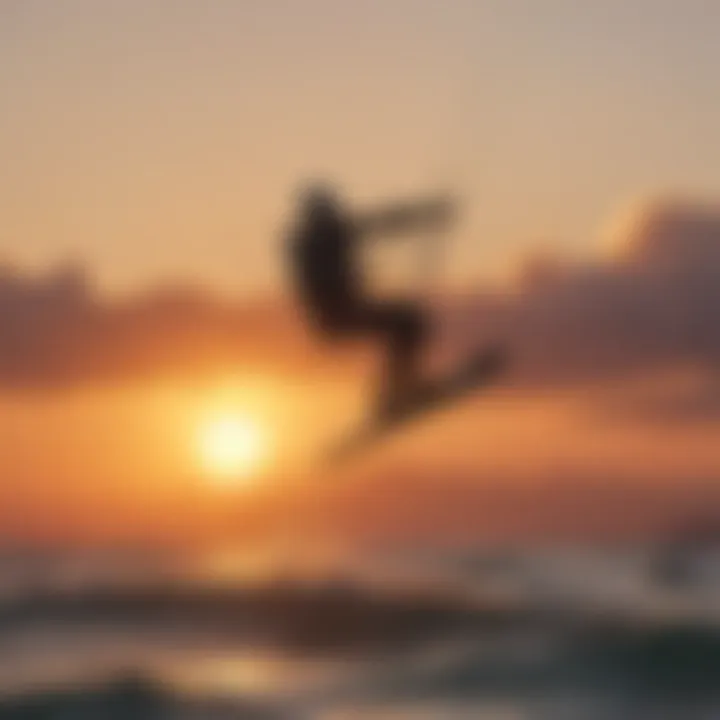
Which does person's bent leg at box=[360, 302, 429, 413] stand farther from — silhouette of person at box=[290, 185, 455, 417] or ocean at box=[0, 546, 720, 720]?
ocean at box=[0, 546, 720, 720]

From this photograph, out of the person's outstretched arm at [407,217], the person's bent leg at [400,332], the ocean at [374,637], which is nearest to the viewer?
the person's outstretched arm at [407,217]

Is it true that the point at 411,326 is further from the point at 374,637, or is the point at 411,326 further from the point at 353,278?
the point at 374,637

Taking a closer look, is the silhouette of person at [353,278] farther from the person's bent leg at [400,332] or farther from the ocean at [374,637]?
the ocean at [374,637]

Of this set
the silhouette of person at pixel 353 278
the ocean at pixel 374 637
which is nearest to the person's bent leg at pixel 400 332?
the silhouette of person at pixel 353 278

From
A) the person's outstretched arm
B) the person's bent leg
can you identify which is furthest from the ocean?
the person's outstretched arm

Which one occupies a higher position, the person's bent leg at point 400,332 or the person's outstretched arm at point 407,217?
the person's outstretched arm at point 407,217

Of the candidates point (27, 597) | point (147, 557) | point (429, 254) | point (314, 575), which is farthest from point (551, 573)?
point (429, 254)

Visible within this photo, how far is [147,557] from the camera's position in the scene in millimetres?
5934

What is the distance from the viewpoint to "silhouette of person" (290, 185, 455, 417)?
8.64 ft

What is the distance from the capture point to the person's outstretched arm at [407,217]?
8.49ft

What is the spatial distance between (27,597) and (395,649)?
1566 millimetres

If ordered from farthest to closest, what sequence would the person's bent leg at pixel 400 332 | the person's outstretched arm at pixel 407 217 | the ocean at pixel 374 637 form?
1. the ocean at pixel 374 637
2. the person's bent leg at pixel 400 332
3. the person's outstretched arm at pixel 407 217

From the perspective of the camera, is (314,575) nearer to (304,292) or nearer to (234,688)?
(234,688)

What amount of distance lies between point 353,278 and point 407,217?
177mm
